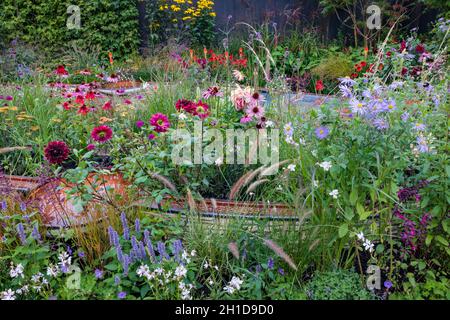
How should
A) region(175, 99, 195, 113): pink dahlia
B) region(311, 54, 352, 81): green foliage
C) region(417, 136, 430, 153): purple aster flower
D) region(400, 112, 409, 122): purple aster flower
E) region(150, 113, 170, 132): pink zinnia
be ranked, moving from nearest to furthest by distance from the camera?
region(417, 136, 430, 153): purple aster flower → region(400, 112, 409, 122): purple aster flower → region(150, 113, 170, 132): pink zinnia → region(175, 99, 195, 113): pink dahlia → region(311, 54, 352, 81): green foliage

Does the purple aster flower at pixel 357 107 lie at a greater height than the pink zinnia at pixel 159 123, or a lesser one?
greater

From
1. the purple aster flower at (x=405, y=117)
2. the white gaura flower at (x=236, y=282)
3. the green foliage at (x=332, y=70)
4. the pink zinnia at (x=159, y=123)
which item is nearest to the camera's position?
the white gaura flower at (x=236, y=282)

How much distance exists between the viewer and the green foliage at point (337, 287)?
2.37 m

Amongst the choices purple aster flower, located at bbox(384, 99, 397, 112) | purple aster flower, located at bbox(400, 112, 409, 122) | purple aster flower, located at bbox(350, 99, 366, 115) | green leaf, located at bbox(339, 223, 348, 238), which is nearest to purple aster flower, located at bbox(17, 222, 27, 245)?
green leaf, located at bbox(339, 223, 348, 238)

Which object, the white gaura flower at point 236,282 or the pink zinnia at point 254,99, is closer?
the white gaura flower at point 236,282

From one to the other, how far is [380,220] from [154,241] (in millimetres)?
1185

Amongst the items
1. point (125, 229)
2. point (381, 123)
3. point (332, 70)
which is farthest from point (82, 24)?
point (381, 123)

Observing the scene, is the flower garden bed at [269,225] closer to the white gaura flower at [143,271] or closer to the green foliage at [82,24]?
the white gaura flower at [143,271]

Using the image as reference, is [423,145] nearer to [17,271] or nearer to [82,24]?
[17,271]

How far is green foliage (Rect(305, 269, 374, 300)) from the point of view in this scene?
7.77 feet

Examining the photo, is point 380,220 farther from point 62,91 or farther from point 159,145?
point 62,91

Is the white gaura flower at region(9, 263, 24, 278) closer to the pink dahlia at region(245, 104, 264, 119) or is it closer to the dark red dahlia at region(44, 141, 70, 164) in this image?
the dark red dahlia at region(44, 141, 70, 164)

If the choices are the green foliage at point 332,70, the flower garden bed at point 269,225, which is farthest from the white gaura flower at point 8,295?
the green foliage at point 332,70

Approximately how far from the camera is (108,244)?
273 centimetres
